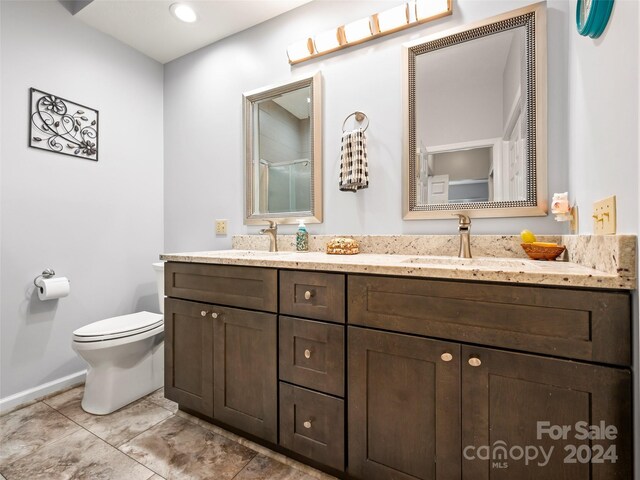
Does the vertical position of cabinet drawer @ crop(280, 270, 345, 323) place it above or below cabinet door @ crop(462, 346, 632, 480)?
above

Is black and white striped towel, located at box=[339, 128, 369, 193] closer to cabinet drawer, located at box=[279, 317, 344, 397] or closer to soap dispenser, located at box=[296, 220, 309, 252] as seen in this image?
soap dispenser, located at box=[296, 220, 309, 252]

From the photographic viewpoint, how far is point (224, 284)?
1388mm

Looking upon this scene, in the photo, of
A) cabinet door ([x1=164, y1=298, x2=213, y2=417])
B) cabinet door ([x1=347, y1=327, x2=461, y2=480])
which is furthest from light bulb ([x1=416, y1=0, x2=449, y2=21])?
cabinet door ([x1=164, y1=298, x2=213, y2=417])

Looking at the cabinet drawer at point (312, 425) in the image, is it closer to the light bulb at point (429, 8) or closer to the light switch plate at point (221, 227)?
the light switch plate at point (221, 227)

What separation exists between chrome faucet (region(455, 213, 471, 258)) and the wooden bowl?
204 mm

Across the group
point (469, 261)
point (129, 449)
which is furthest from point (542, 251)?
point (129, 449)

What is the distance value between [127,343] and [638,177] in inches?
84.2

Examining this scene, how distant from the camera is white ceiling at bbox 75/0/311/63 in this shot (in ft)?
6.06

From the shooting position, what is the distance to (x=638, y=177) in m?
0.66

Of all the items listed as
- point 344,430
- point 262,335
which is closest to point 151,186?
point 262,335

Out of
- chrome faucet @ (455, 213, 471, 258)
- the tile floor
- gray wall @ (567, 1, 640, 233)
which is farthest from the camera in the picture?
chrome faucet @ (455, 213, 471, 258)

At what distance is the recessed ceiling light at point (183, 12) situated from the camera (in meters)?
1.86

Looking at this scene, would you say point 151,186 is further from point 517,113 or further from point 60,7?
point 517,113

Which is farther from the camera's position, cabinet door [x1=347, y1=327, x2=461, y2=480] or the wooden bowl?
the wooden bowl
